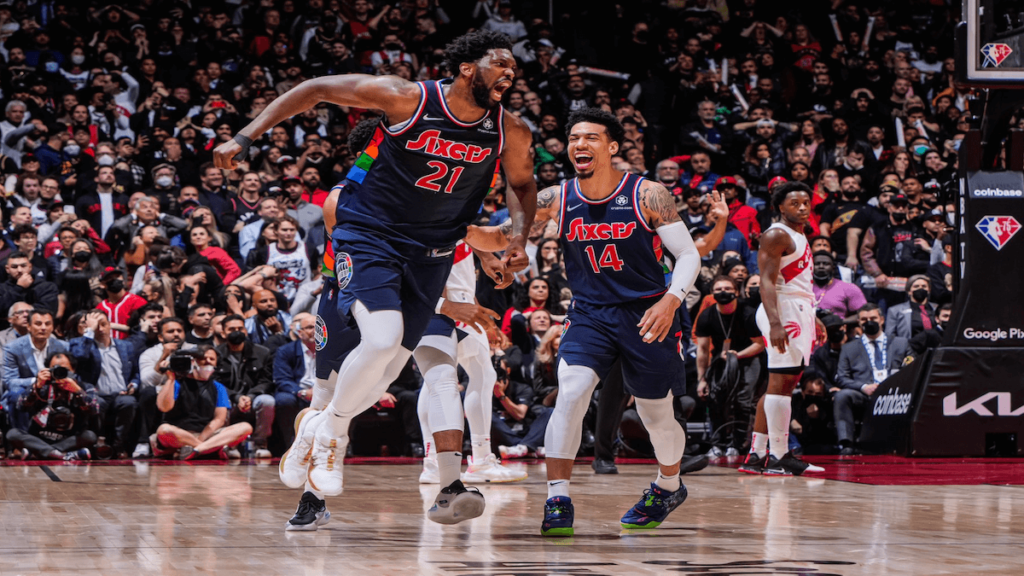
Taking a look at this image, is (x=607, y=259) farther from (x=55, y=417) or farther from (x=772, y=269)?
(x=55, y=417)

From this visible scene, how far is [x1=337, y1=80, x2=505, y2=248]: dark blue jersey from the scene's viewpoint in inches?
185

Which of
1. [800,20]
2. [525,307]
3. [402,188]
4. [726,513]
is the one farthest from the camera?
[800,20]

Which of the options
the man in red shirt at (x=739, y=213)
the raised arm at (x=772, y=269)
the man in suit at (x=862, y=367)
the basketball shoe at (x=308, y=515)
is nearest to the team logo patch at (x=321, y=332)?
the basketball shoe at (x=308, y=515)

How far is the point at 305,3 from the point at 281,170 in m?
4.48

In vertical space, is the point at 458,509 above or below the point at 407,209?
below

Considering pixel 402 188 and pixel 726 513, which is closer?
pixel 402 188

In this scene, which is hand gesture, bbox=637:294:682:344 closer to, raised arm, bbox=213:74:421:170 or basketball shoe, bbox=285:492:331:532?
raised arm, bbox=213:74:421:170

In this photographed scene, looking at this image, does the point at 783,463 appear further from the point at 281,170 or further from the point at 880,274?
the point at 281,170

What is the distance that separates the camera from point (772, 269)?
27.2 feet

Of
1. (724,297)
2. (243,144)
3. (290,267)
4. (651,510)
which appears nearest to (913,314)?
(724,297)

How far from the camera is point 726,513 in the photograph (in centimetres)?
567

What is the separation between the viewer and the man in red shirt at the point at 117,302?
10.5m

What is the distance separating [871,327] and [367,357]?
24.6 feet

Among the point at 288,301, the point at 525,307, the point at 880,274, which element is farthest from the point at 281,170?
the point at 880,274
